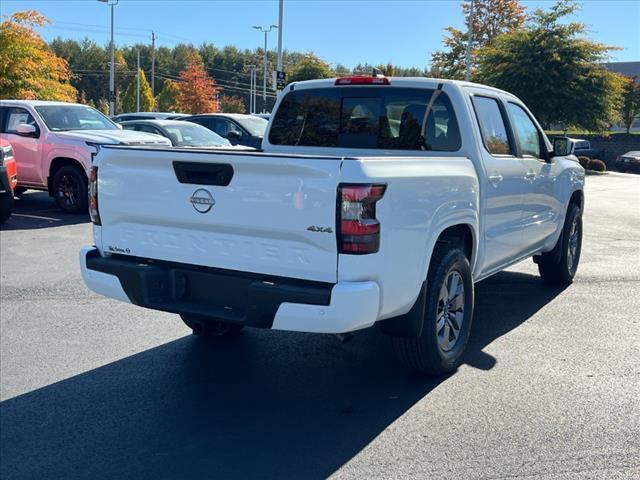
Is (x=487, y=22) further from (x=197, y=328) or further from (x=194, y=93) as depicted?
(x=197, y=328)

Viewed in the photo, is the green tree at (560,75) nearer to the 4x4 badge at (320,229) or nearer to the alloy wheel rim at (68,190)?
the alloy wheel rim at (68,190)

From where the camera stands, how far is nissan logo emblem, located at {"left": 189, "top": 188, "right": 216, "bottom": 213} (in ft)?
13.0

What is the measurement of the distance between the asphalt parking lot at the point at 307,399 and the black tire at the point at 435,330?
14 cm

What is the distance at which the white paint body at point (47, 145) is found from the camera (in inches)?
453

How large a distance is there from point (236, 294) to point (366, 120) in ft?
7.17

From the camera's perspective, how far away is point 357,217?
358cm

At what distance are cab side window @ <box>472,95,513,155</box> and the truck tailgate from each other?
2164mm

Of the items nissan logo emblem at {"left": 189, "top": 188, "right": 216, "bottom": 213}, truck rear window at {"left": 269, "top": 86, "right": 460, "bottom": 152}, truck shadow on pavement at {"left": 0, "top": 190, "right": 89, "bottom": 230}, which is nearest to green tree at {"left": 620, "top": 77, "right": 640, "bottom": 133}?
truck shadow on pavement at {"left": 0, "top": 190, "right": 89, "bottom": 230}

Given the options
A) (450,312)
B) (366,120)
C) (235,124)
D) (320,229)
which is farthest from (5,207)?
(320,229)

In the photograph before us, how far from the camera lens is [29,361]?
5004 millimetres

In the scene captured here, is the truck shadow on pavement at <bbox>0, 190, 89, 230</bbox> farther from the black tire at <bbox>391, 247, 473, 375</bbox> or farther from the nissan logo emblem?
the black tire at <bbox>391, 247, 473, 375</bbox>

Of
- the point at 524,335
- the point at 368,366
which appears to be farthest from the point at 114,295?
the point at 524,335

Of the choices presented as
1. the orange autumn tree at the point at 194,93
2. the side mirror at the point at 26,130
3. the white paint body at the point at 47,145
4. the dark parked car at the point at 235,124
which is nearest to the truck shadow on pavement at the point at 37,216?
the white paint body at the point at 47,145

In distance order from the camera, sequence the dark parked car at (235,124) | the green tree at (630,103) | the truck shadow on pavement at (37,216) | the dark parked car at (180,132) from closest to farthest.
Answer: the truck shadow on pavement at (37,216)
the dark parked car at (180,132)
the dark parked car at (235,124)
the green tree at (630,103)
